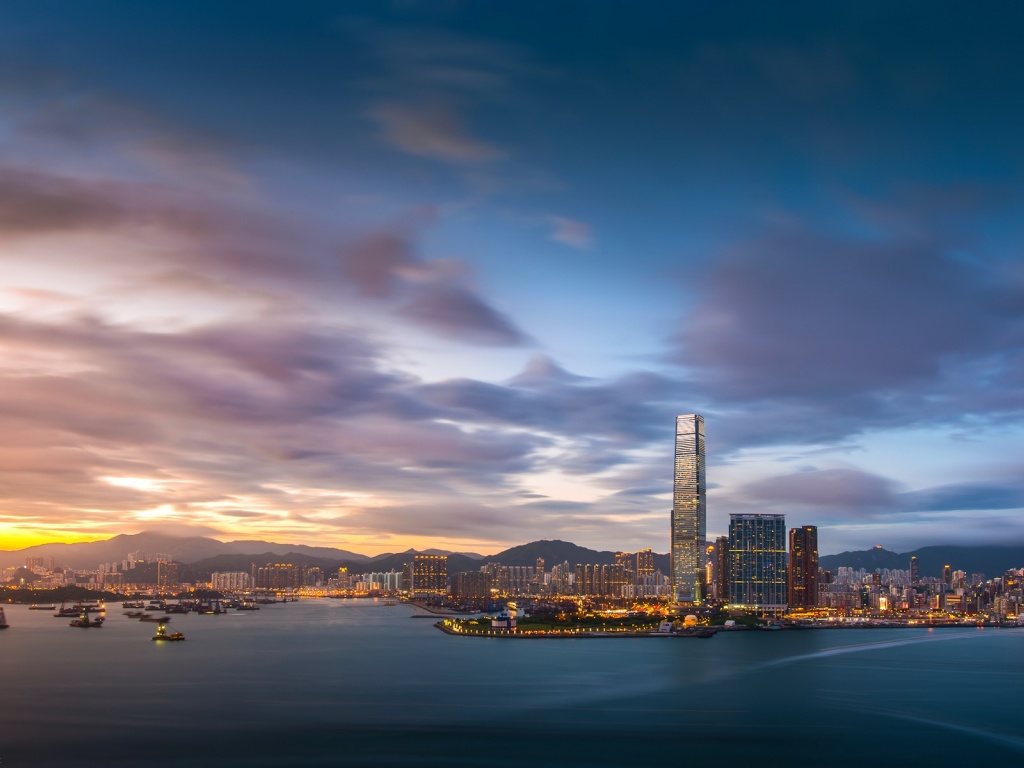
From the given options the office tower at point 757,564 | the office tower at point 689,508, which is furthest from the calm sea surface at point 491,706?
the office tower at point 757,564

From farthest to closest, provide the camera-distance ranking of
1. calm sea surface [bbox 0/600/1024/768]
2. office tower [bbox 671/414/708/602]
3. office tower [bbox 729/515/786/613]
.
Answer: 1. office tower [bbox 729/515/786/613]
2. office tower [bbox 671/414/708/602]
3. calm sea surface [bbox 0/600/1024/768]

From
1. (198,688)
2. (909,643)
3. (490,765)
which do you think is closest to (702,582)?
(909,643)

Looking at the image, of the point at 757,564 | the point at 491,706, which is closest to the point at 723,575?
the point at 757,564

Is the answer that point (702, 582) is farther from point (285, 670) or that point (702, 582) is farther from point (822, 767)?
point (822, 767)

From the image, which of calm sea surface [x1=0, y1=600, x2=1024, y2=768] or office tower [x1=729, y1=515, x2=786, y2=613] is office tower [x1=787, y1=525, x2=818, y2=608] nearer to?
office tower [x1=729, y1=515, x2=786, y2=613]

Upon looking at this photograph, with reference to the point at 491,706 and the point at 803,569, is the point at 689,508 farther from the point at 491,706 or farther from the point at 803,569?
the point at 491,706

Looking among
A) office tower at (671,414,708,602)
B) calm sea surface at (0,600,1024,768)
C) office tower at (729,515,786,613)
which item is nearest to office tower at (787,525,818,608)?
office tower at (729,515,786,613)
